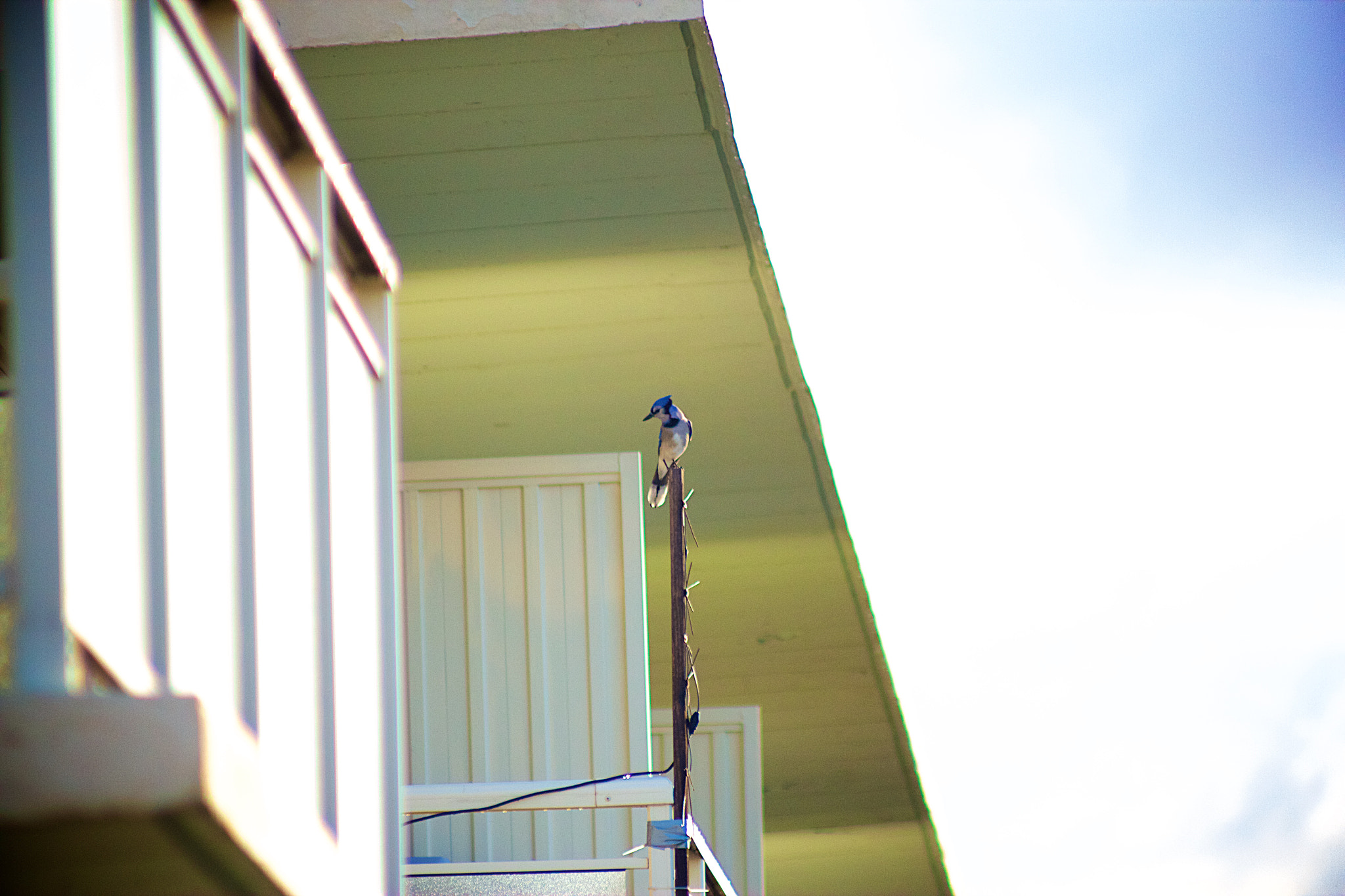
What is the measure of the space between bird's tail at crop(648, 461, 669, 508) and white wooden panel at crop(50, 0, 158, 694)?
2616 mm

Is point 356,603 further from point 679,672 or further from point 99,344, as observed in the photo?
point 679,672

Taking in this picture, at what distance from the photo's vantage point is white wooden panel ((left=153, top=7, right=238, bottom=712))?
104cm

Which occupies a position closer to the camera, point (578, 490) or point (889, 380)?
point (578, 490)

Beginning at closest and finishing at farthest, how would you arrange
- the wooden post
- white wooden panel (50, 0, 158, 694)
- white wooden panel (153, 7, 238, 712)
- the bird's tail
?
white wooden panel (50, 0, 158, 694), white wooden panel (153, 7, 238, 712), the wooden post, the bird's tail

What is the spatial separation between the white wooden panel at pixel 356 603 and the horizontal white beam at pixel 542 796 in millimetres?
2157

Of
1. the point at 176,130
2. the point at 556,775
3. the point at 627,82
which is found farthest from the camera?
the point at 556,775

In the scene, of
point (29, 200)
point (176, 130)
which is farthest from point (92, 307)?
point (176, 130)

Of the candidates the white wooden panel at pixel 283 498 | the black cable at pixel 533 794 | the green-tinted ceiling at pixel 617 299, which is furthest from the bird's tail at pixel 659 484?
the white wooden panel at pixel 283 498

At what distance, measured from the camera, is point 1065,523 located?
7590mm

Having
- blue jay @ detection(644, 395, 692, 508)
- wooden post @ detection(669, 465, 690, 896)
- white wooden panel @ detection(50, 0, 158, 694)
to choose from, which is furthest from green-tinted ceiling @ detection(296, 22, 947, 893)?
white wooden panel @ detection(50, 0, 158, 694)

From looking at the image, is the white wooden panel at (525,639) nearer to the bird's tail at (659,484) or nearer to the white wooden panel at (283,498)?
the bird's tail at (659,484)

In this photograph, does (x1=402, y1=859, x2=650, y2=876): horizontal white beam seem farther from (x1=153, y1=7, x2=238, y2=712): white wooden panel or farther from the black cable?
(x1=153, y1=7, x2=238, y2=712): white wooden panel

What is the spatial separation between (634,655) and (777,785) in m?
3.24

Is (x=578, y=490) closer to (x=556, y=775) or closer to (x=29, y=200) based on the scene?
(x=556, y=775)
